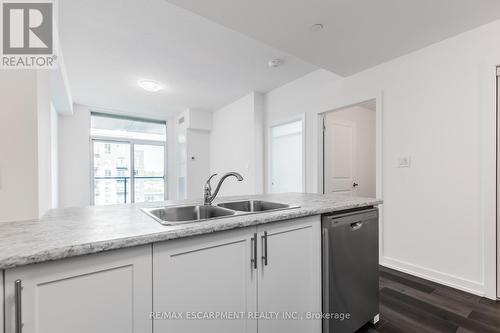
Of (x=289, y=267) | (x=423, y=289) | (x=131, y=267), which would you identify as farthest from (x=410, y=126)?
(x=131, y=267)

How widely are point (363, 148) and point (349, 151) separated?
22.5 inches

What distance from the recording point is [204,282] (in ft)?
3.29

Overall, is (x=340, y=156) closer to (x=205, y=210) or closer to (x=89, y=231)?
(x=205, y=210)

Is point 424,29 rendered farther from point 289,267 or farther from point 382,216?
point 289,267

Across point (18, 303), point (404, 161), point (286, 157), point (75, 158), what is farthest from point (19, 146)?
point (75, 158)

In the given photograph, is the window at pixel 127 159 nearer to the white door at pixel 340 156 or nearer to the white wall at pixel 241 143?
the white wall at pixel 241 143

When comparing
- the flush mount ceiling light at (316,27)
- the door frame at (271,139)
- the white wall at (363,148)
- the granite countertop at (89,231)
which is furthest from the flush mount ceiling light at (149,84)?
the white wall at (363,148)

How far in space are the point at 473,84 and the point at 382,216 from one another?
1.56m

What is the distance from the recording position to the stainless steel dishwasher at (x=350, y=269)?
1406mm

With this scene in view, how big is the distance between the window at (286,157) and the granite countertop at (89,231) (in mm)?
2766

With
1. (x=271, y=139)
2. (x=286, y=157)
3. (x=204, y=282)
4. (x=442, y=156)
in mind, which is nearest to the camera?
(x=204, y=282)

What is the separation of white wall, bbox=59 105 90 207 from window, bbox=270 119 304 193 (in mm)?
4130

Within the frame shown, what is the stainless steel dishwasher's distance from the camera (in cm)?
141

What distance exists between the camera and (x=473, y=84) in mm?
2088
